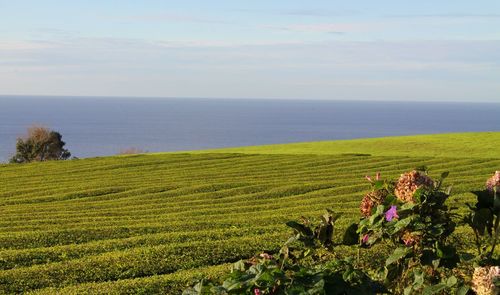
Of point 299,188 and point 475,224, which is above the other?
point 475,224

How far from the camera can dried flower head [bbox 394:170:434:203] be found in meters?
4.00

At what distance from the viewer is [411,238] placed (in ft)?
13.0

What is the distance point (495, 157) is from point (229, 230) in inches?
1049

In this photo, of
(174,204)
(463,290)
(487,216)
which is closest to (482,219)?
(487,216)

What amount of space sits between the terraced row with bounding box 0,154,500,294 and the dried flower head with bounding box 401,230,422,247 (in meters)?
7.52

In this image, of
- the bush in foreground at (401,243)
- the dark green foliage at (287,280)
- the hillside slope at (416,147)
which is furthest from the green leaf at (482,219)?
the hillside slope at (416,147)

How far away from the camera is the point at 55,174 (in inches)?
1497

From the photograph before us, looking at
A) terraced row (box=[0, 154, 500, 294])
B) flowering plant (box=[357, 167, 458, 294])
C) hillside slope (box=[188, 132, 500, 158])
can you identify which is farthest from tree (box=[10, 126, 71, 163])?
flowering plant (box=[357, 167, 458, 294])

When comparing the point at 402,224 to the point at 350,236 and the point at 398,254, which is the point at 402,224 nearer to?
the point at 398,254

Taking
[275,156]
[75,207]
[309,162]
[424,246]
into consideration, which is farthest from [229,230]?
[275,156]

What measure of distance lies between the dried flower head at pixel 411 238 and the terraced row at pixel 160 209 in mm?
7522

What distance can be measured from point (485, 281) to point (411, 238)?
2.30 ft

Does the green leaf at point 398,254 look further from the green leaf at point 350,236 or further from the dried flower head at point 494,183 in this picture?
the dried flower head at point 494,183

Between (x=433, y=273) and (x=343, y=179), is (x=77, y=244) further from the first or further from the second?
(x=343, y=179)
